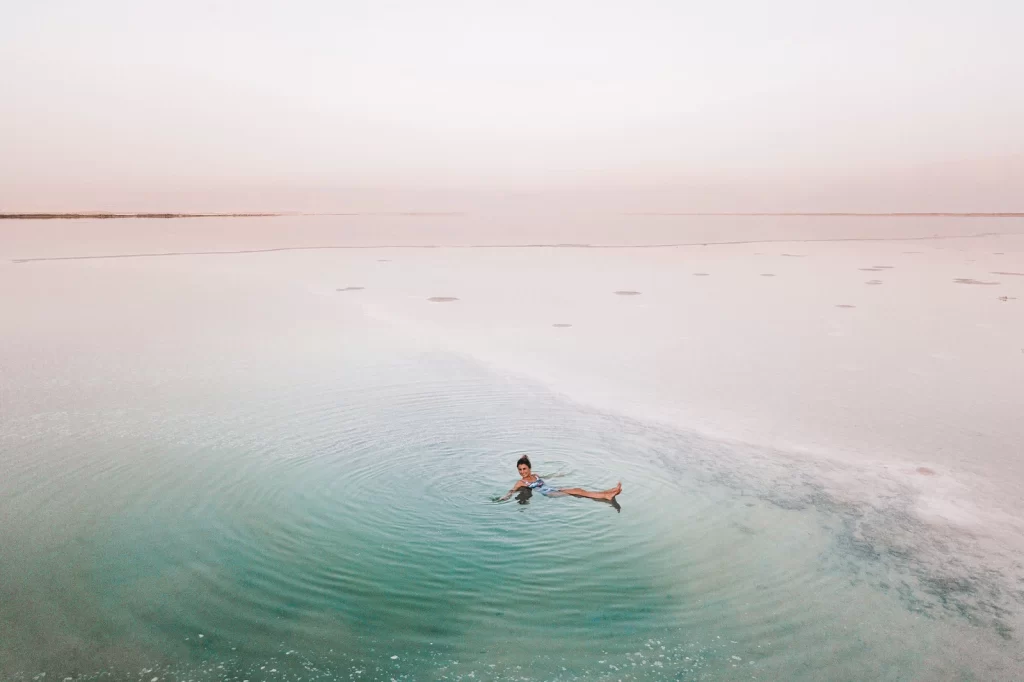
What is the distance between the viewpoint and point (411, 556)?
28.1 feet

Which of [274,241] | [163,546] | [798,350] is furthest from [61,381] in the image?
Result: [274,241]

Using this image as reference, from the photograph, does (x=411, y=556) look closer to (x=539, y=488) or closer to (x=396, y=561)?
(x=396, y=561)

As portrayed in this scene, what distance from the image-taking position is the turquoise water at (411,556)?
267 inches

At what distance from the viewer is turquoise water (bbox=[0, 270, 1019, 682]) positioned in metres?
6.77

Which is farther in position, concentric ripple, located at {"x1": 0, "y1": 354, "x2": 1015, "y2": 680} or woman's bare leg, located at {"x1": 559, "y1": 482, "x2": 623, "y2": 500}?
woman's bare leg, located at {"x1": 559, "y1": 482, "x2": 623, "y2": 500}

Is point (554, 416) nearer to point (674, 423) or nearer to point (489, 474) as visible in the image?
point (674, 423)

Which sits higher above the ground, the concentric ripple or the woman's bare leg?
the woman's bare leg

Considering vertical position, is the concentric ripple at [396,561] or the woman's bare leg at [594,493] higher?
the woman's bare leg at [594,493]

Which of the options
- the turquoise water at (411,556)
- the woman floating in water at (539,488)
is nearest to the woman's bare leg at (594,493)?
the woman floating in water at (539,488)

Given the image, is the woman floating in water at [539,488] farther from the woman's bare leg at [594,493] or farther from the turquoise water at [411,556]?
the turquoise water at [411,556]

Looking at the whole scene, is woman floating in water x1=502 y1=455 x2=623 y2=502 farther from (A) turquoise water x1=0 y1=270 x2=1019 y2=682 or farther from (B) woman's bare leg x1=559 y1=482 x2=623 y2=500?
(A) turquoise water x1=0 y1=270 x2=1019 y2=682

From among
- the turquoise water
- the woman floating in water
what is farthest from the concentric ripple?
the woman floating in water

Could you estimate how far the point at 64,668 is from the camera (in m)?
6.57

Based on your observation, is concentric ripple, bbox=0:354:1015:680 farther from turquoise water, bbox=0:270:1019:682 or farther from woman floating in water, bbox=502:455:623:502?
woman floating in water, bbox=502:455:623:502
